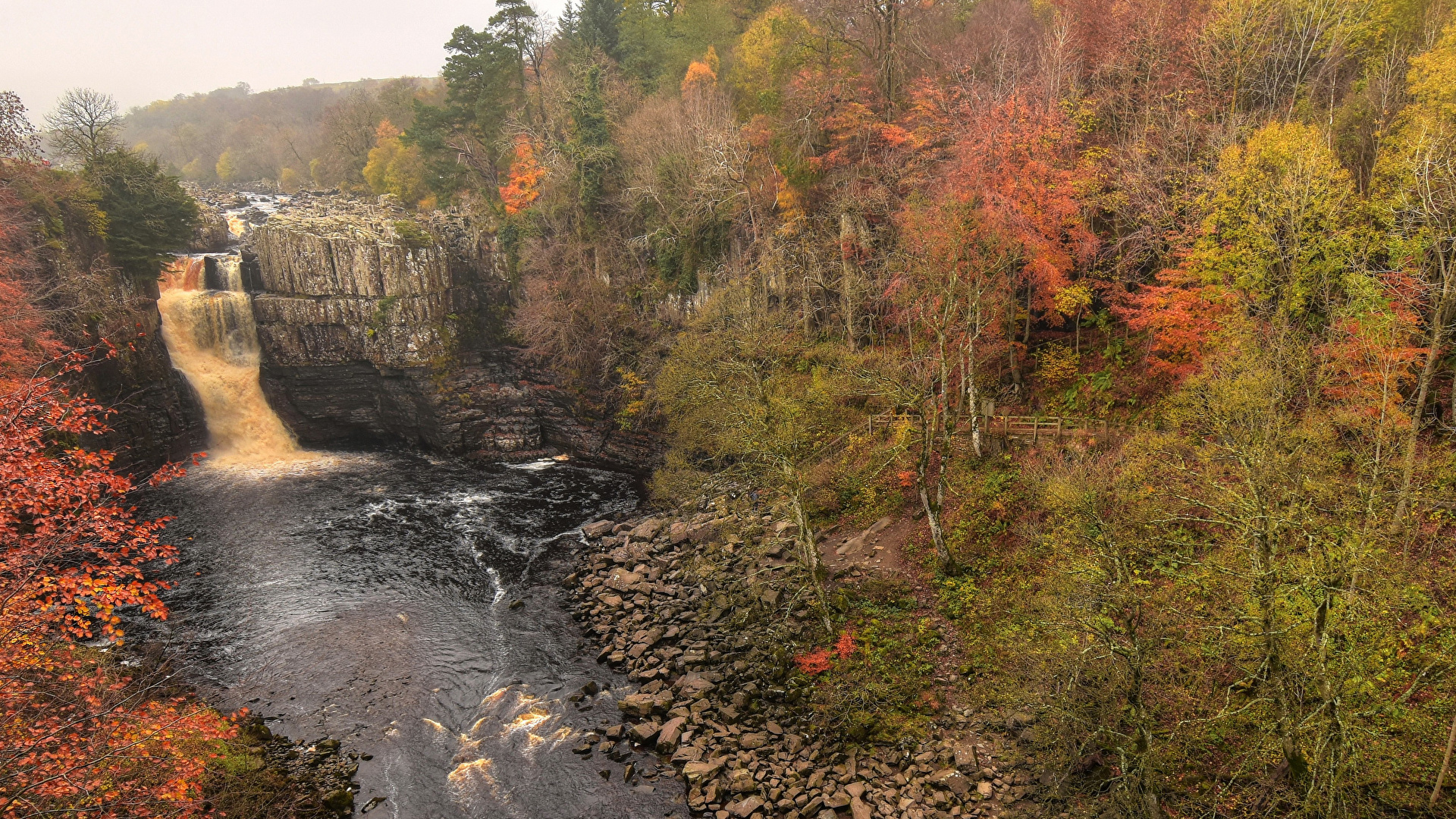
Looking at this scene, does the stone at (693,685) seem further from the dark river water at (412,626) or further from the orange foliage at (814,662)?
the orange foliage at (814,662)

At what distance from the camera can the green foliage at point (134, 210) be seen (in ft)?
131

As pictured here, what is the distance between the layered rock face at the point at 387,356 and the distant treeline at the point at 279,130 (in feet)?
71.2

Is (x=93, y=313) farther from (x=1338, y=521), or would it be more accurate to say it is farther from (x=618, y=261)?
(x=1338, y=521)

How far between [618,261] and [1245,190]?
35.4 meters

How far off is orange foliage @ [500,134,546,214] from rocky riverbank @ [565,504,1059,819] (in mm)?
30021

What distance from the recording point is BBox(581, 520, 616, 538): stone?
3353cm

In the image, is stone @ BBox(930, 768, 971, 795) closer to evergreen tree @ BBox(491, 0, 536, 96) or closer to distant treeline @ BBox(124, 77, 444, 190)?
evergreen tree @ BBox(491, 0, 536, 96)

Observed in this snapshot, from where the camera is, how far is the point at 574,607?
2747 centimetres

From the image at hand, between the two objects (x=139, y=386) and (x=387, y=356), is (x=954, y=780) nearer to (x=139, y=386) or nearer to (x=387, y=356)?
(x=387, y=356)

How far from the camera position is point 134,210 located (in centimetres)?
4022

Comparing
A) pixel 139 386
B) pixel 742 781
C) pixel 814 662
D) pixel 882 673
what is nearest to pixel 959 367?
pixel 882 673

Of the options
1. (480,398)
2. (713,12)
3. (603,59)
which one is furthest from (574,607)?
(713,12)

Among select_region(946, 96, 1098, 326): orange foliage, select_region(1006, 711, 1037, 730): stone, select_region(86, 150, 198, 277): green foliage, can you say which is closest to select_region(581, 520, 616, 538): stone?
select_region(1006, 711, 1037, 730): stone

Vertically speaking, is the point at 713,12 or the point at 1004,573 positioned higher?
the point at 713,12
